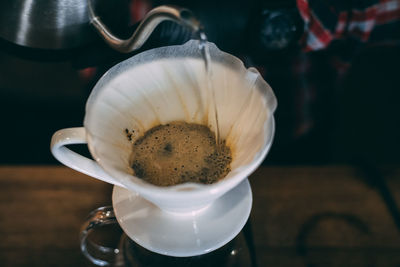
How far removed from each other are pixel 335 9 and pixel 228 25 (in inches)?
11.6

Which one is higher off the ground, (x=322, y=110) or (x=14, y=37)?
(x=14, y=37)

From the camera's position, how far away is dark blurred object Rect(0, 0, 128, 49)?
64 cm

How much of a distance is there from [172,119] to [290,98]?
0.56 metres

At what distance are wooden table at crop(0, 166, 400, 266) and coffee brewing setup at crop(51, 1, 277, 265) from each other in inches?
3.4

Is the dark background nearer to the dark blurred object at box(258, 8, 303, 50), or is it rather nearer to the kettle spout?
the dark blurred object at box(258, 8, 303, 50)

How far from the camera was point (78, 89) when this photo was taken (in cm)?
129

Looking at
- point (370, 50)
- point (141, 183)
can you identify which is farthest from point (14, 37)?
point (370, 50)

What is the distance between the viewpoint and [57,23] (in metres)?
0.66

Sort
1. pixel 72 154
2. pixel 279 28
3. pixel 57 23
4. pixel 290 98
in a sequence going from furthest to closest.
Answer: pixel 290 98
pixel 279 28
pixel 57 23
pixel 72 154

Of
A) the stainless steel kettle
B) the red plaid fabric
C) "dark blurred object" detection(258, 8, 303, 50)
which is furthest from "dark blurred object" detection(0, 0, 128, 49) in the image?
the red plaid fabric

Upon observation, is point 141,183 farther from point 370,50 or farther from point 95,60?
point 370,50

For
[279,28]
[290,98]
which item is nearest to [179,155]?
[279,28]

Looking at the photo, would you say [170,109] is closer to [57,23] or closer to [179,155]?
[179,155]

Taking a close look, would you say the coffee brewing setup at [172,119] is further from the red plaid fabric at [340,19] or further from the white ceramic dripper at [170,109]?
the red plaid fabric at [340,19]
